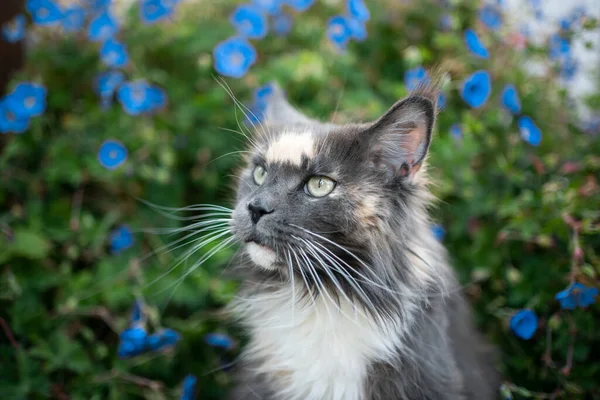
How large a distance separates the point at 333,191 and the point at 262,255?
29 centimetres

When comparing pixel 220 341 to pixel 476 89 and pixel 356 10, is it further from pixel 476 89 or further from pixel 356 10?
pixel 356 10

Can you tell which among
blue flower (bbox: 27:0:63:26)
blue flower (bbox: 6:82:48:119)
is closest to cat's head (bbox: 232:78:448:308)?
blue flower (bbox: 6:82:48:119)

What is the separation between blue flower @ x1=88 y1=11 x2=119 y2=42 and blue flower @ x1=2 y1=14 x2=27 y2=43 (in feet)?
1.15

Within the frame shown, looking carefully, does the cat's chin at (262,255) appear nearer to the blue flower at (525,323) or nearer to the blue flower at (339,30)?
the blue flower at (525,323)

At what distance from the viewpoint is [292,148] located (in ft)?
5.34

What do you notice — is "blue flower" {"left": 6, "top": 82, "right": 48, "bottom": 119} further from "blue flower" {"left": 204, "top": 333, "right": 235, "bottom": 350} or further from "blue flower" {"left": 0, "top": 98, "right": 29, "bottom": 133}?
"blue flower" {"left": 204, "top": 333, "right": 235, "bottom": 350}

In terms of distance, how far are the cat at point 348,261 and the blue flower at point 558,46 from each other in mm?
1600

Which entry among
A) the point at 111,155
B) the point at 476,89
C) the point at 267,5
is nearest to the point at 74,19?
the point at 111,155

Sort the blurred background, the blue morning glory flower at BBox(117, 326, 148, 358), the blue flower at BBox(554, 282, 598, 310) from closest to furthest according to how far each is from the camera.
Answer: the blue flower at BBox(554, 282, 598, 310) → the blue morning glory flower at BBox(117, 326, 148, 358) → the blurred background

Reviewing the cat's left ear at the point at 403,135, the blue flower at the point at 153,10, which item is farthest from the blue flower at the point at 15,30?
the cat's left ear at the point at 403,135

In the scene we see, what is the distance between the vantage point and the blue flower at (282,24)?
3.12m

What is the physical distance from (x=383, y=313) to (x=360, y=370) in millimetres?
200

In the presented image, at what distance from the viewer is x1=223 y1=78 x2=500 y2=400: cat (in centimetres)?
154

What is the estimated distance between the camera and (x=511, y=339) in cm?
234
